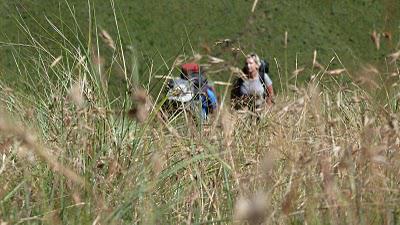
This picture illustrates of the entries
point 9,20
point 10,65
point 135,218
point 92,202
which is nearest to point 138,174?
point 135,218

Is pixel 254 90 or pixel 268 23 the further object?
pixel 268 23

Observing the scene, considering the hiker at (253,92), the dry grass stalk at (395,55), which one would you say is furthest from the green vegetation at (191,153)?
the hiker at (253,92)

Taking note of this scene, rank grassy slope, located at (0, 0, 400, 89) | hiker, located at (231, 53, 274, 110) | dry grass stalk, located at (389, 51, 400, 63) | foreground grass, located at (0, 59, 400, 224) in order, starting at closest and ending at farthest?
foreground grass, located at (0, 59, 400, 224) < dry grass stalk, located at (389, 51, 400, 63) < hiker, located at (231, 53, 274, 110) < grassy slope, located at (0, 0, 400, 89)

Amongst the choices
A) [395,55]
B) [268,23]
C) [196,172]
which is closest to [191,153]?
[196,172]

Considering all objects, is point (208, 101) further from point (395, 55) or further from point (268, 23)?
point (268, 23)

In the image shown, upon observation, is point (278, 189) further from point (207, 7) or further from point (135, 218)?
point (207, 7)

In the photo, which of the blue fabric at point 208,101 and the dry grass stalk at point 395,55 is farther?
the blue fabric at point 208,101

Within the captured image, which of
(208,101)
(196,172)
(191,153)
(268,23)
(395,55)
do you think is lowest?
(268,23)

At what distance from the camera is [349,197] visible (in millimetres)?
1720

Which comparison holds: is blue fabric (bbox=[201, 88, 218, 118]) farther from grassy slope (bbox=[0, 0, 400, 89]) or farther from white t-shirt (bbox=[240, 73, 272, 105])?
grassy slope (bbox=[0, 0, 400, 89])

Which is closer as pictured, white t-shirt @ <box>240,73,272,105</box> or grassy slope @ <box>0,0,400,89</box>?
white t-shirt @ <box>240,73,272,105</box>

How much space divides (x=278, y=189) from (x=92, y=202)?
1.95ft

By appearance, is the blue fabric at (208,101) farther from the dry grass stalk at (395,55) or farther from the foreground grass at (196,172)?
the dry grass stalk at (395,55)

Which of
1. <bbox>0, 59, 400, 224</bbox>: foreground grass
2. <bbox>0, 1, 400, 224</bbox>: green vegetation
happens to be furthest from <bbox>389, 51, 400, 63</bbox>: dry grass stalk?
<bbox>0, 59, 400, 224</bbox>: foreground grass
